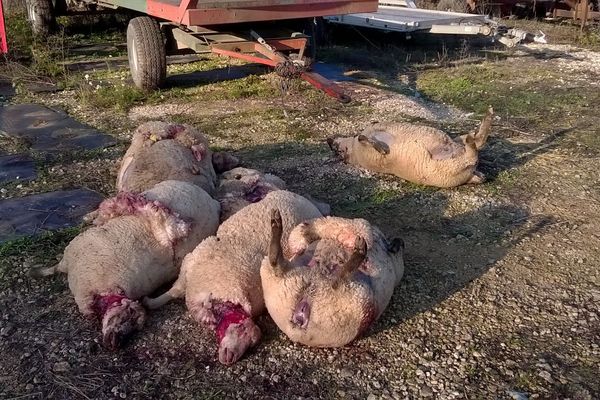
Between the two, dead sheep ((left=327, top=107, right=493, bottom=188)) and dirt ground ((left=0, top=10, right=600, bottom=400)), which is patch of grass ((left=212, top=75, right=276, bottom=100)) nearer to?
dirt ground ((left=0, top=10, right=600, bottom=400))

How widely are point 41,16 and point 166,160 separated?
8.70 m

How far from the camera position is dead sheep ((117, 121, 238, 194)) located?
14.5 feet

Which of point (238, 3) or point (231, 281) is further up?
point (238, 3)

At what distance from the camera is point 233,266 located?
131 inches

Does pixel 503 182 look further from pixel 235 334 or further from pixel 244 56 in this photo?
pixel 244 56

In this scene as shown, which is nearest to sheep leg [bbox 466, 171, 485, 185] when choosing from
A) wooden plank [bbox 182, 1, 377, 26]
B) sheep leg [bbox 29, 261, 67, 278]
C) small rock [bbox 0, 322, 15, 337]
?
sheep leg [bbox 29, 261, 67, 278]

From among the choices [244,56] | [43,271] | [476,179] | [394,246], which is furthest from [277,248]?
[244,56]

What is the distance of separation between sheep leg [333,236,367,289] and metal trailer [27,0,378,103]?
3.83 meters

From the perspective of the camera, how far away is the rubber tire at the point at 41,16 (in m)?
11.6

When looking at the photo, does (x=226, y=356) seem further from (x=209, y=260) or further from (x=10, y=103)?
(x=10, y=103)

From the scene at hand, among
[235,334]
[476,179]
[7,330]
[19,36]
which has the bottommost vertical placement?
[7,330]

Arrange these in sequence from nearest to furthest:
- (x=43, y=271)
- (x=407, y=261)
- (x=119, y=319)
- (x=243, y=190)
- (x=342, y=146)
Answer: (x=119, y=319), (x=43, y=271), (x=407, y=261), (x=243, y=190), (x=342, y=146)

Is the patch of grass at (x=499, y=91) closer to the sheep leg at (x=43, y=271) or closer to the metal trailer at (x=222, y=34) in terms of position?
the metal trailer at (x=222, y=34)

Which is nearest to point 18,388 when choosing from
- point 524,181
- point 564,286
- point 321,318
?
point 321,318
